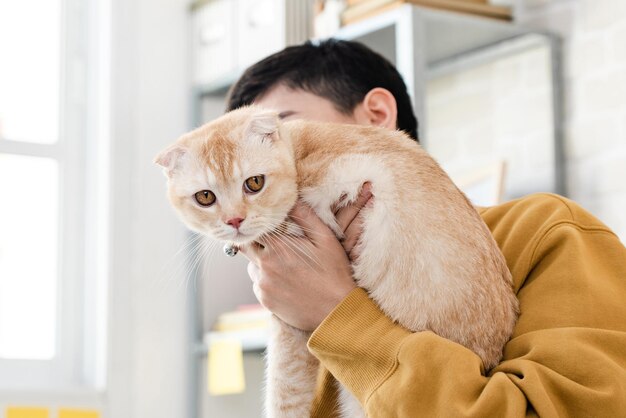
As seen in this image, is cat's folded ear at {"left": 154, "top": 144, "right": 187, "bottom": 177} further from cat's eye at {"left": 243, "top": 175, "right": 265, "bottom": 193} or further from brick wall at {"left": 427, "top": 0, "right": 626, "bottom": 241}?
brick wall at {"left": 427, "top": 0, "right": 626, "bottom": 241}

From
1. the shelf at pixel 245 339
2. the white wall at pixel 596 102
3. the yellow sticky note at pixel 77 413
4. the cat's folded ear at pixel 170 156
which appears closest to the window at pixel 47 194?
the yellow sticky note at pixel 77 413

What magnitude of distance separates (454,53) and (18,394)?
A: 1.47m

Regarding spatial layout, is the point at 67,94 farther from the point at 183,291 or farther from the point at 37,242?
the point at 183,291

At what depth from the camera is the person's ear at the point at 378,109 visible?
160cm

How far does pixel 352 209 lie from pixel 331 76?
1.47 ft

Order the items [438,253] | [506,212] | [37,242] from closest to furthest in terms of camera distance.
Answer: [438,253], [506,212], [37,242]

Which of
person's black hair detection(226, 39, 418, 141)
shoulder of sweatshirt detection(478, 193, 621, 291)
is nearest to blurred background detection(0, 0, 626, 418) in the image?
person's black hair detection(226, 39, 418, 141)

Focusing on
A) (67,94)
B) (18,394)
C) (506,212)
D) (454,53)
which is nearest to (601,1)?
(454,53)

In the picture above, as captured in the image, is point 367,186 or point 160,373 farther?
point 160,373

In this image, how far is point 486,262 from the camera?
1.19 meters

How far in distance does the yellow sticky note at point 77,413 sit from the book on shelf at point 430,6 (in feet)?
4.19

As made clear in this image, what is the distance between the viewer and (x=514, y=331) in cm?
121

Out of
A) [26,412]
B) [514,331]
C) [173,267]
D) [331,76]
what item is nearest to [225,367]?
[173,267]

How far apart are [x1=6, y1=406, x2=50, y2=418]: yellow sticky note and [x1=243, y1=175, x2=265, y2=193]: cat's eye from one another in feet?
5.05
